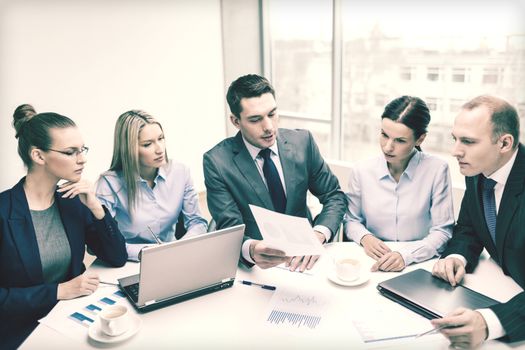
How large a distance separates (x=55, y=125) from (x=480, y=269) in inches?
64.1

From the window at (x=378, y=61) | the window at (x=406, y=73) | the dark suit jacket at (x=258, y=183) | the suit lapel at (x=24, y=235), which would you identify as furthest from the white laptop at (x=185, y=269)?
the window at (x=406, y=73)

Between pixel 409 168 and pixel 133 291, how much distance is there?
48.5 inches

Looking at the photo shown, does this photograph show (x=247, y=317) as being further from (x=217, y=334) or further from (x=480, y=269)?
(x=480, y=269)

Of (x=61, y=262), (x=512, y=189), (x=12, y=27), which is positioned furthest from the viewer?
(x=12, y=27)

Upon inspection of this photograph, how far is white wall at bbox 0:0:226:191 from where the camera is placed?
11.7 feet

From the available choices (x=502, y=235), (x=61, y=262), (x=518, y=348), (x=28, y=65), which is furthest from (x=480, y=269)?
(x=28, y=65)

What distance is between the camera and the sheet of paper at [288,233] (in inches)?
54.7

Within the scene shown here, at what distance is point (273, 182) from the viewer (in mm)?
2121

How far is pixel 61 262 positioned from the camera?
1.71 m

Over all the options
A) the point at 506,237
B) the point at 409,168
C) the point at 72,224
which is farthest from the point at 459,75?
the point at 72,224

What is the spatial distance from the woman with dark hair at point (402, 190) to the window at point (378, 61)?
167cm

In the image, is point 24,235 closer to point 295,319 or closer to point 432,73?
point 295,319

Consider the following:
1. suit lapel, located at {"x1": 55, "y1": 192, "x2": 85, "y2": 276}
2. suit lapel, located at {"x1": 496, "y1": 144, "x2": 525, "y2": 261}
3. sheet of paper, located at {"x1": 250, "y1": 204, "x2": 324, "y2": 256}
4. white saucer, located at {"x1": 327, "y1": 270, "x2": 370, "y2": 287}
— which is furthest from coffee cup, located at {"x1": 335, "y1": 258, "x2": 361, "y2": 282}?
suit lapel, located at {"x1": 55, "y1": 192, "x2": 85, "y2": 276}

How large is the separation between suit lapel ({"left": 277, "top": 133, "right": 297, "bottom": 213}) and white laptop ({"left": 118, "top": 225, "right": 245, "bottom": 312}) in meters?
0.68
